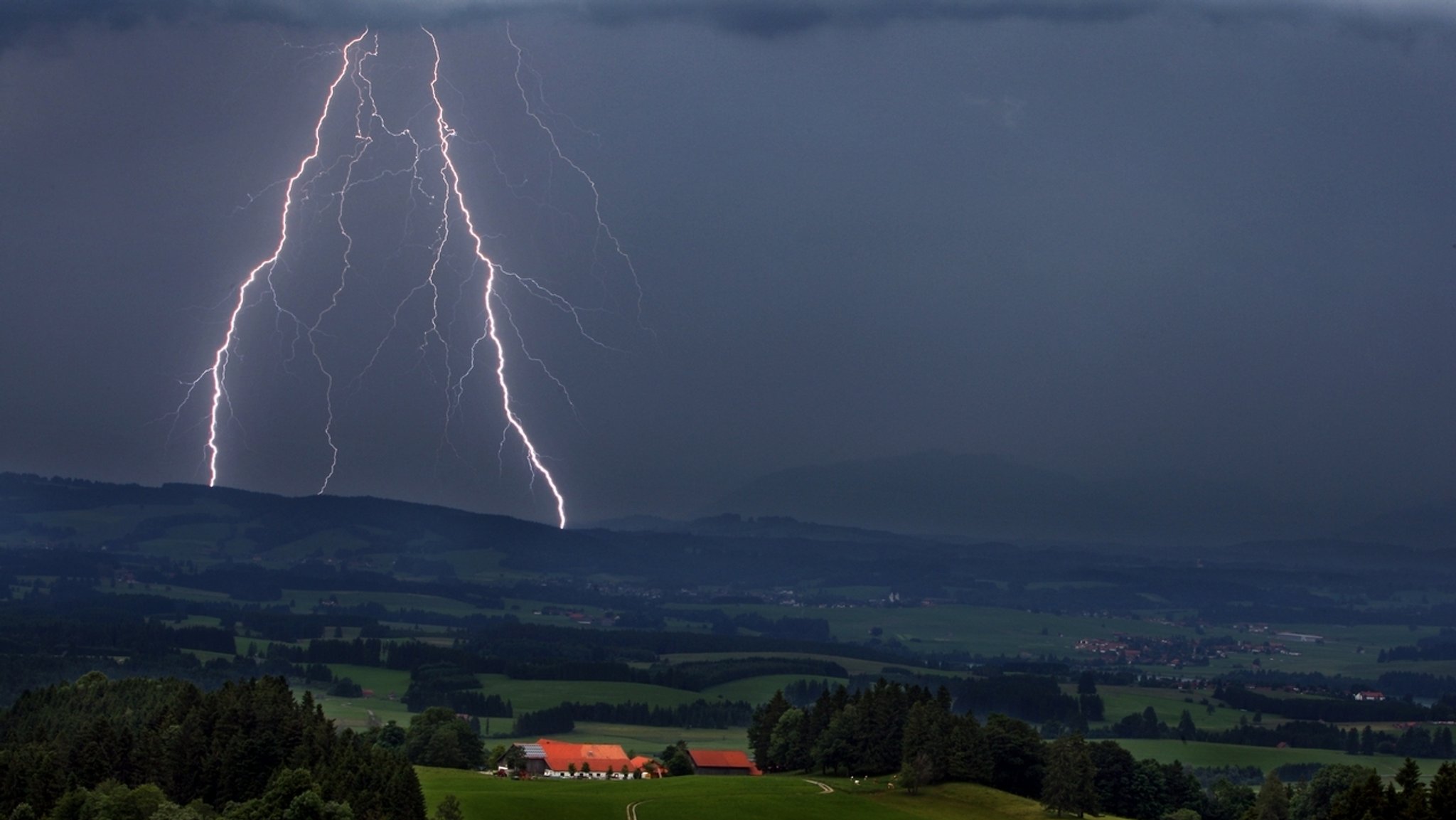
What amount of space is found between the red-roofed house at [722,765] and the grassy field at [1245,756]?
1195 inches

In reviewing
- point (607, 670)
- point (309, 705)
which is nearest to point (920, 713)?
point (309, 705)

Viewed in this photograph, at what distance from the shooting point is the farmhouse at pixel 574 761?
84812 millimetres

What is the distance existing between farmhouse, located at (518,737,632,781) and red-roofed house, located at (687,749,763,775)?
3.76 m

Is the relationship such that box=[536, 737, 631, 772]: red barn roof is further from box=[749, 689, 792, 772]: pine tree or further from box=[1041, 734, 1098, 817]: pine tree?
box=[1041, 734, 1098, 817]: pine tree

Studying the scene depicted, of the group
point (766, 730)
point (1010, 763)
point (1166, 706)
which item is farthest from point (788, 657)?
point (1010, 763)

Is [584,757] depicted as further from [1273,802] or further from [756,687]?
[756,687]

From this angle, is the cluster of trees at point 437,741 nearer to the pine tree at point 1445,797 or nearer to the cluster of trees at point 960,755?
the cluster of trees at point 960,755

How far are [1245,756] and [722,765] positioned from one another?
4581cm

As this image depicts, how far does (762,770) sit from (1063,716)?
56.1 m

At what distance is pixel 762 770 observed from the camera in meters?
86.4

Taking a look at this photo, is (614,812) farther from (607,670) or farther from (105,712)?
(607,670)

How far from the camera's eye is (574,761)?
8675 cm

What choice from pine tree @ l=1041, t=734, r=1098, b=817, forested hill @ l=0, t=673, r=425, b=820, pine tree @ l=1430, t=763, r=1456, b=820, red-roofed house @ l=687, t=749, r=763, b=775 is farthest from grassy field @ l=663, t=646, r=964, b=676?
pine tree @ l=1430, t=763, r=1456, b=820

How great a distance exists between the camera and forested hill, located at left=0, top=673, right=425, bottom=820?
5312 centimetres
